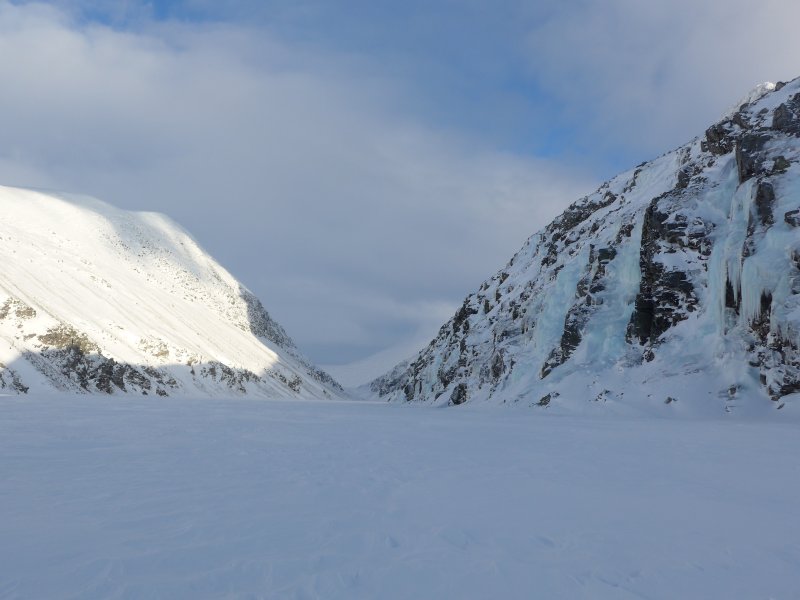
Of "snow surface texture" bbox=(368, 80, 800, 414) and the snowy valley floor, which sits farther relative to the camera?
"snow surface texture" bbox=(368, 80, 800, 414)

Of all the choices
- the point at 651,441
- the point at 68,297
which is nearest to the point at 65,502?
the point at 651,441

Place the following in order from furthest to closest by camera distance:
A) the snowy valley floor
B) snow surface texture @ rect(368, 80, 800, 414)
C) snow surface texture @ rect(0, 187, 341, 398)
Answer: snow surface texture @ rect(0, 187, 341, 398) → snow surface texture @ rect(368, 80, 800, 414) → the snowy valley floor

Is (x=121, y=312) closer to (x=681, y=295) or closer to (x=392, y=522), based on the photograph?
(x=681, y=295)

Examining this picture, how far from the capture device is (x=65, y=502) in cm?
798

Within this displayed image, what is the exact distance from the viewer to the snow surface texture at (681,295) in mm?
25422

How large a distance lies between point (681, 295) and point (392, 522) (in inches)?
1207

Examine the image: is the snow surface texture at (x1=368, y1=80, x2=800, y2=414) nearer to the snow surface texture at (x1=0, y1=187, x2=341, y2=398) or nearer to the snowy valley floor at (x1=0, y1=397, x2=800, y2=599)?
the snowy valley floor at (x1=0, y1=397, x2=800, y2=599)

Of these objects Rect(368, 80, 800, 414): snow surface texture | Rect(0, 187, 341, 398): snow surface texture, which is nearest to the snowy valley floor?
Rect(368, 80, 800, 414): snow surface texture

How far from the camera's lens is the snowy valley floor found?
533 centimetres

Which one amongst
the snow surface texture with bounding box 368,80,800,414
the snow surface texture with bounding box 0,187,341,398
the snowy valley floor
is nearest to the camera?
the snowy valley floor

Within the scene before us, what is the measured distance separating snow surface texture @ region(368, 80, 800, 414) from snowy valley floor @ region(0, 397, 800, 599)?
12982 mm

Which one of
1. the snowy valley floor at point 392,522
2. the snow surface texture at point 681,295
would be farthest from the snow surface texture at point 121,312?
the snowy valley floor at point 392,522

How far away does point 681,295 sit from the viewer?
107 feet

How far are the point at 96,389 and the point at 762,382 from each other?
171ft
